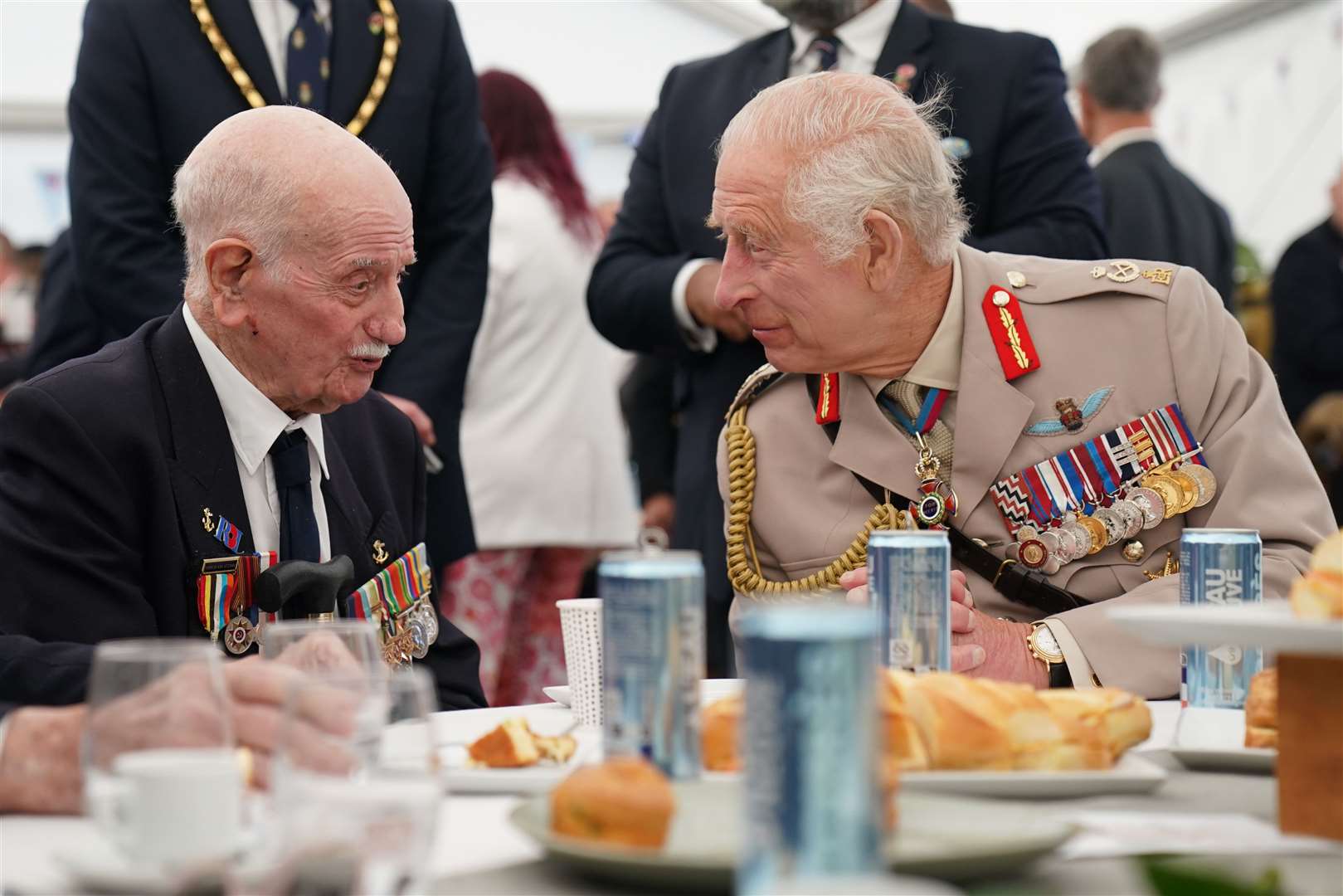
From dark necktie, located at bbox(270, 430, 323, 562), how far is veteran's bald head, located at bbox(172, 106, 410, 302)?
0.81ft

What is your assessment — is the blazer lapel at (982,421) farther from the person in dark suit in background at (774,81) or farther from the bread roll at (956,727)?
the bread roll at (956,727)

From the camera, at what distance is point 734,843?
123cm

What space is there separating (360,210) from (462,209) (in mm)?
1184

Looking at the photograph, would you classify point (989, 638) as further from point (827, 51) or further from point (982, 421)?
point (827, 51)

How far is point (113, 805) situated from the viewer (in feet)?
3.91

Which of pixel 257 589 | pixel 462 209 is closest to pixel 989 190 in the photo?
pixel 462 209

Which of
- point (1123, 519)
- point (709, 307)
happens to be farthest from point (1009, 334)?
point (709, 307)

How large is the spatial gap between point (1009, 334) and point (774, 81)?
1.11 m

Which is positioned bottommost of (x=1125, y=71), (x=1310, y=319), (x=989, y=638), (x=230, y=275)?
(x=989, y=638)

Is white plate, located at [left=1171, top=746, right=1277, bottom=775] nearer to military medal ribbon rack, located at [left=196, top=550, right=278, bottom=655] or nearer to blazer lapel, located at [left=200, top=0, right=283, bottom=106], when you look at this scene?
military medal ribbon rack, located at [left=196, top=550, right=278, bottom=655]

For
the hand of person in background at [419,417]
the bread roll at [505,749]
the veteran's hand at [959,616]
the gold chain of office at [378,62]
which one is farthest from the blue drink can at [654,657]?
the gold chain of office at [378,62]

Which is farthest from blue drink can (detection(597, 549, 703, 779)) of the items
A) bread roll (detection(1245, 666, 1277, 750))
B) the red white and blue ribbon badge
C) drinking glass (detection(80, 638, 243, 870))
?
the red white and blue ribbon badge

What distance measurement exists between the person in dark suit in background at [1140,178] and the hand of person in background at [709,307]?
5.52ft

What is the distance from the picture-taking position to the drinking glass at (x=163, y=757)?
116cm
